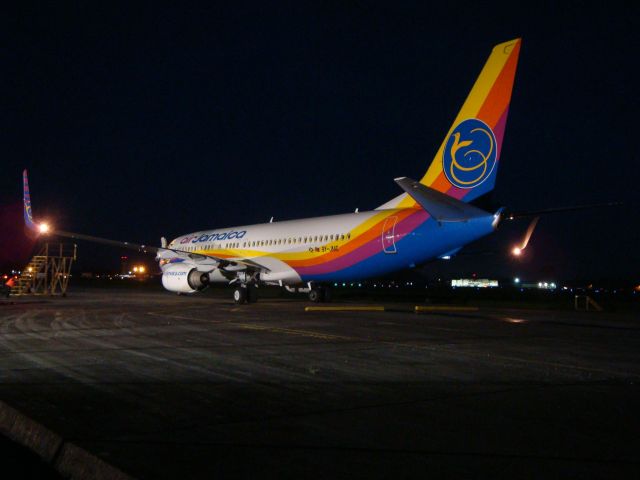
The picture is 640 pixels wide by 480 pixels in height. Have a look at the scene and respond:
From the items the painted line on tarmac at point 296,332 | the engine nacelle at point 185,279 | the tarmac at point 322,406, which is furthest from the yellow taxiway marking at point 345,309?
the tarmac at point 322,406

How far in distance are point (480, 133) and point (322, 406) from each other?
14832mm

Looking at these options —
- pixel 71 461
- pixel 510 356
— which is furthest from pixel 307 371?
pixel 71 461

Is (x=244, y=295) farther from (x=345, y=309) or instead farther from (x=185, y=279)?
(x=345, y=309)

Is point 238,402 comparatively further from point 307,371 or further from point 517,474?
point 517,474

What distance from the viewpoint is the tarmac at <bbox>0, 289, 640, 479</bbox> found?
4597 mm

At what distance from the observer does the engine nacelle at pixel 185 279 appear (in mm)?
29430

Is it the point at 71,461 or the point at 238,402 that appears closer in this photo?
the point at 71,461

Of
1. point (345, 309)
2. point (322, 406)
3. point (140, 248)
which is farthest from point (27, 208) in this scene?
point (322, 406)

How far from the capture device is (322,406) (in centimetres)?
654

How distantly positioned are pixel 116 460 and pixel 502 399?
14.0 ft

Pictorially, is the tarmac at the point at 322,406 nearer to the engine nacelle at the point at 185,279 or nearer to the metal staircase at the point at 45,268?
the engine nacelle at the point at 185,279

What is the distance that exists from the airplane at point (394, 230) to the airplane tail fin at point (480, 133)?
30mm

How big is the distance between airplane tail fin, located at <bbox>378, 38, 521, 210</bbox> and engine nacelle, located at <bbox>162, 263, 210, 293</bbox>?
43.6 ft

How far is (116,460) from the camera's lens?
4.49 m
